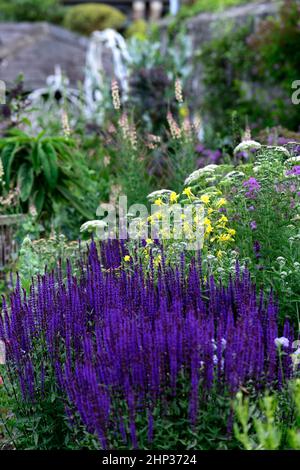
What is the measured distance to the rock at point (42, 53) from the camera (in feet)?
55.2

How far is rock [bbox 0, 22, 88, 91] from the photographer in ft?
55.2

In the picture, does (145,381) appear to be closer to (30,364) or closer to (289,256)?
(30,364)

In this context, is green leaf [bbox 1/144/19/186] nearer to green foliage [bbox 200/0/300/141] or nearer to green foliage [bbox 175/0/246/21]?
green foliage [bbox 200/0/300/141]

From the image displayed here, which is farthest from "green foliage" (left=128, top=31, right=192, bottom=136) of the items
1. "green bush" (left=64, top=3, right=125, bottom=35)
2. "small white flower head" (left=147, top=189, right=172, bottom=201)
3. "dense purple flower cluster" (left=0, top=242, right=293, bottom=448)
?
"green bush" (left=64, top=3, right=125, bottom=35)

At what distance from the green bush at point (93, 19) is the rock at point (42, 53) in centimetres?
714

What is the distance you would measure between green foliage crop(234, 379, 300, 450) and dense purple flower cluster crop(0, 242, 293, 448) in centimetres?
10

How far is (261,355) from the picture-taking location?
3.00 metres

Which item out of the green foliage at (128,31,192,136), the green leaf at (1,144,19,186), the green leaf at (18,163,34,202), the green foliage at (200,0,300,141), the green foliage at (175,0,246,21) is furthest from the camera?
the green foliage at (175,0,246,21)

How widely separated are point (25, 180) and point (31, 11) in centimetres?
2295

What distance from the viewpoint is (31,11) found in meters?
27.8

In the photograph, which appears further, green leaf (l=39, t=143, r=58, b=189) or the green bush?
the green bush

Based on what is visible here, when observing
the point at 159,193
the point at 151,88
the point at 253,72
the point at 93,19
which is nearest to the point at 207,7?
the point at 253,72

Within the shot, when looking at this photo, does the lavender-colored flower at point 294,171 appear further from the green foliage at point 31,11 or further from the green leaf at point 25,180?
the green foliage at point 31,11

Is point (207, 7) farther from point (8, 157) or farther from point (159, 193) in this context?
point (159, 193)
